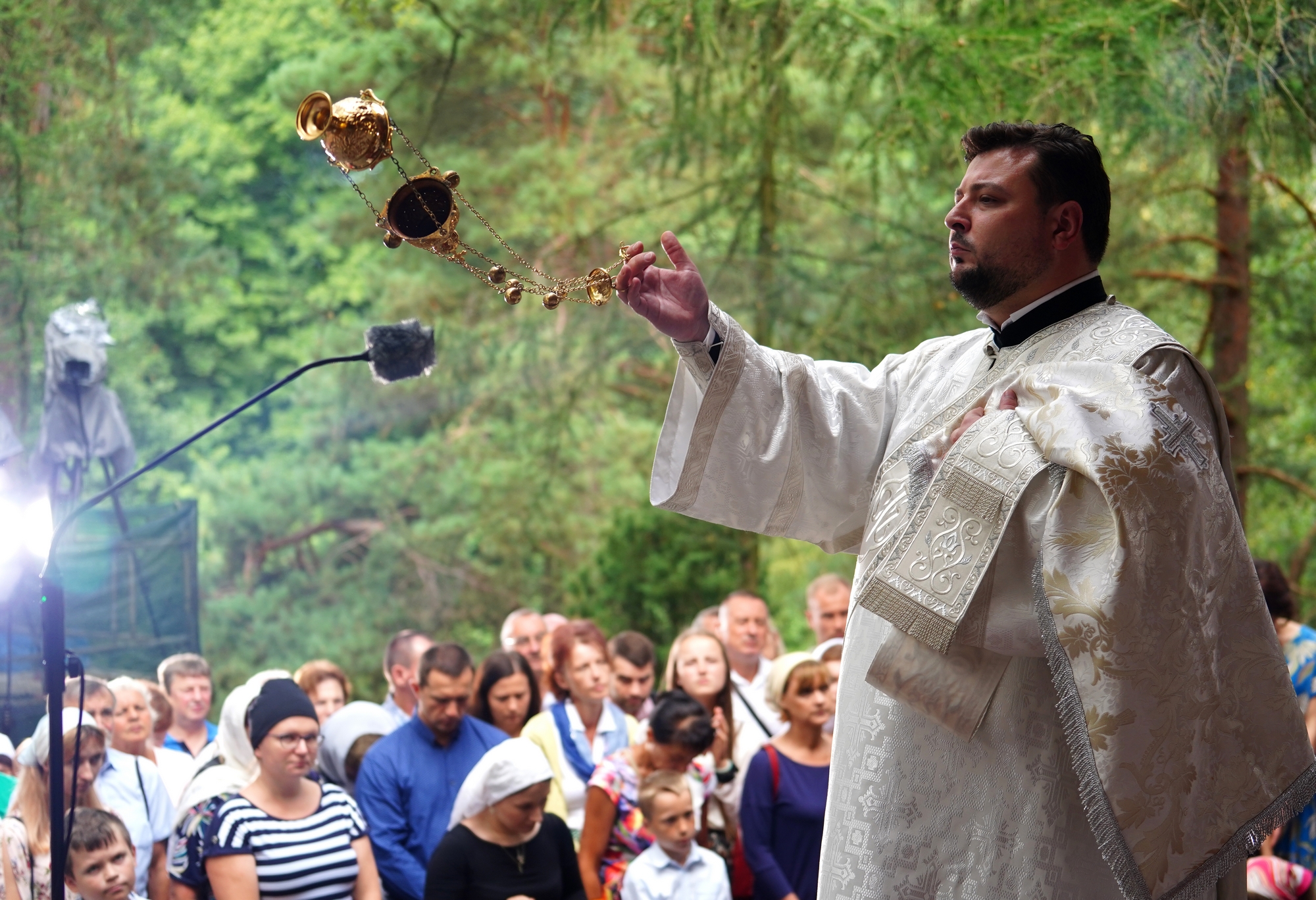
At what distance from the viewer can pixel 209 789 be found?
14.1 feet

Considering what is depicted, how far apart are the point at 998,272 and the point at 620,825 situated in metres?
2.74

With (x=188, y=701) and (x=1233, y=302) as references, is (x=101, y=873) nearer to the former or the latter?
(x=188, y=701)

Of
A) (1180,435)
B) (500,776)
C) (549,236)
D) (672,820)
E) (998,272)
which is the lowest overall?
(672,820)

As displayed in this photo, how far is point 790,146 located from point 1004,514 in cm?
844

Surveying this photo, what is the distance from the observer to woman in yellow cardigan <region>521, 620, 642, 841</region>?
5.25 meters

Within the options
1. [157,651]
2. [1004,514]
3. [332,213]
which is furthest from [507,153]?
[1004,514]

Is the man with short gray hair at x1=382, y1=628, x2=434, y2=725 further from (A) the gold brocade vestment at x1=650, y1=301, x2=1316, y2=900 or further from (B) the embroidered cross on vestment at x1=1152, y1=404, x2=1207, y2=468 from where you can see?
(B) the embroidered cross on vestment at x1=1152, y1=404, x2=1207, y2=468

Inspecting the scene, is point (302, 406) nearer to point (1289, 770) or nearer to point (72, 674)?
point (72, 674)

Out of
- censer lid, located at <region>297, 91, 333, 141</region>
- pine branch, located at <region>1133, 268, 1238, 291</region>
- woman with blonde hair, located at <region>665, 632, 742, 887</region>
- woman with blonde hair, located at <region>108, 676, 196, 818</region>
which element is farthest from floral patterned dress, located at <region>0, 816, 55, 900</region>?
pine branch, located at <region>1133, 268, 1238, 291</region>

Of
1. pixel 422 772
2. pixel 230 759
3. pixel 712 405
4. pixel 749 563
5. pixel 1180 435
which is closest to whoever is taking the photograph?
pixel 1180 435

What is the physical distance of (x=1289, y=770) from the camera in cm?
247

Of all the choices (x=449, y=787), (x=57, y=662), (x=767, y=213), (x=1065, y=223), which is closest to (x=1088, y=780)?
(x=1065, y=223)

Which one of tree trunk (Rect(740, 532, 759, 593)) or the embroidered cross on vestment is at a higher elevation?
the embroidered cross on vestment

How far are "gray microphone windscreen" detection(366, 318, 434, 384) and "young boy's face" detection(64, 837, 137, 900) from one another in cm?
169
